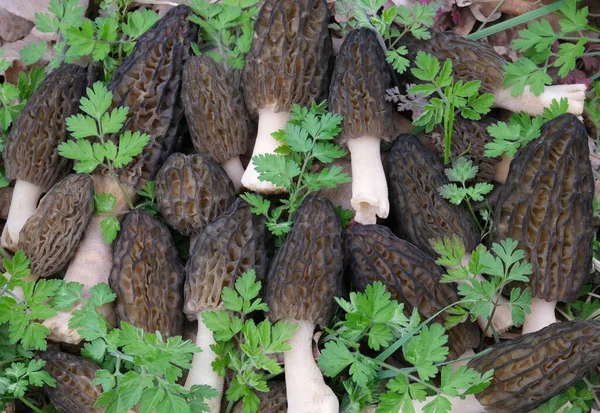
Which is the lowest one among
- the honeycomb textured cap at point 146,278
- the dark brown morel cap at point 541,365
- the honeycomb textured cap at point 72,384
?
the honeycomb textured cap at point 72,384

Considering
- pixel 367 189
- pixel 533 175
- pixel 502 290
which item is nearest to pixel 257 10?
pixel 367 189

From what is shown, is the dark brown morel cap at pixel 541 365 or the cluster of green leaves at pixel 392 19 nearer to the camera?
the dark brown morel cap at pixel 541 365

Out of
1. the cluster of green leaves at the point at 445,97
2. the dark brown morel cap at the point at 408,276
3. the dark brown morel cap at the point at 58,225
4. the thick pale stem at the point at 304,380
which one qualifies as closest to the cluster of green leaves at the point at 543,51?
the cluster of green leaves at the point at 445,97

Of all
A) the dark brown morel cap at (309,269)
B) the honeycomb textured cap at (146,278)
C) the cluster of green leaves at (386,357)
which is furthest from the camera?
the honeycomb textured cap at (146,278)

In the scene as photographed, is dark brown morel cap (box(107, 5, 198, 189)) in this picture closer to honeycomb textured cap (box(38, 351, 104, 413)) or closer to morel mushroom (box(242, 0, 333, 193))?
morel mushroom (box(242, 0, 333, 193))

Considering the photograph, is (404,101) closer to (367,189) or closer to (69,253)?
(367,189)

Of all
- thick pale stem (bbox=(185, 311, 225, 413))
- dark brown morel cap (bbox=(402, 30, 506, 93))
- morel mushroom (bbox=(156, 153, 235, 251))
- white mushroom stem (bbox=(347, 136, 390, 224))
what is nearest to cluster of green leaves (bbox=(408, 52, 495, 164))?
dark brown morel cap (bbox=(402, 30, 506, 93))

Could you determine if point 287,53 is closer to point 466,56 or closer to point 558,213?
point 466,56

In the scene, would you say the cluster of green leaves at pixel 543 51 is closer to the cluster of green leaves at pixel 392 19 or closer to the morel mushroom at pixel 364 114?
the cluster of green leaves at pixel 392 19
